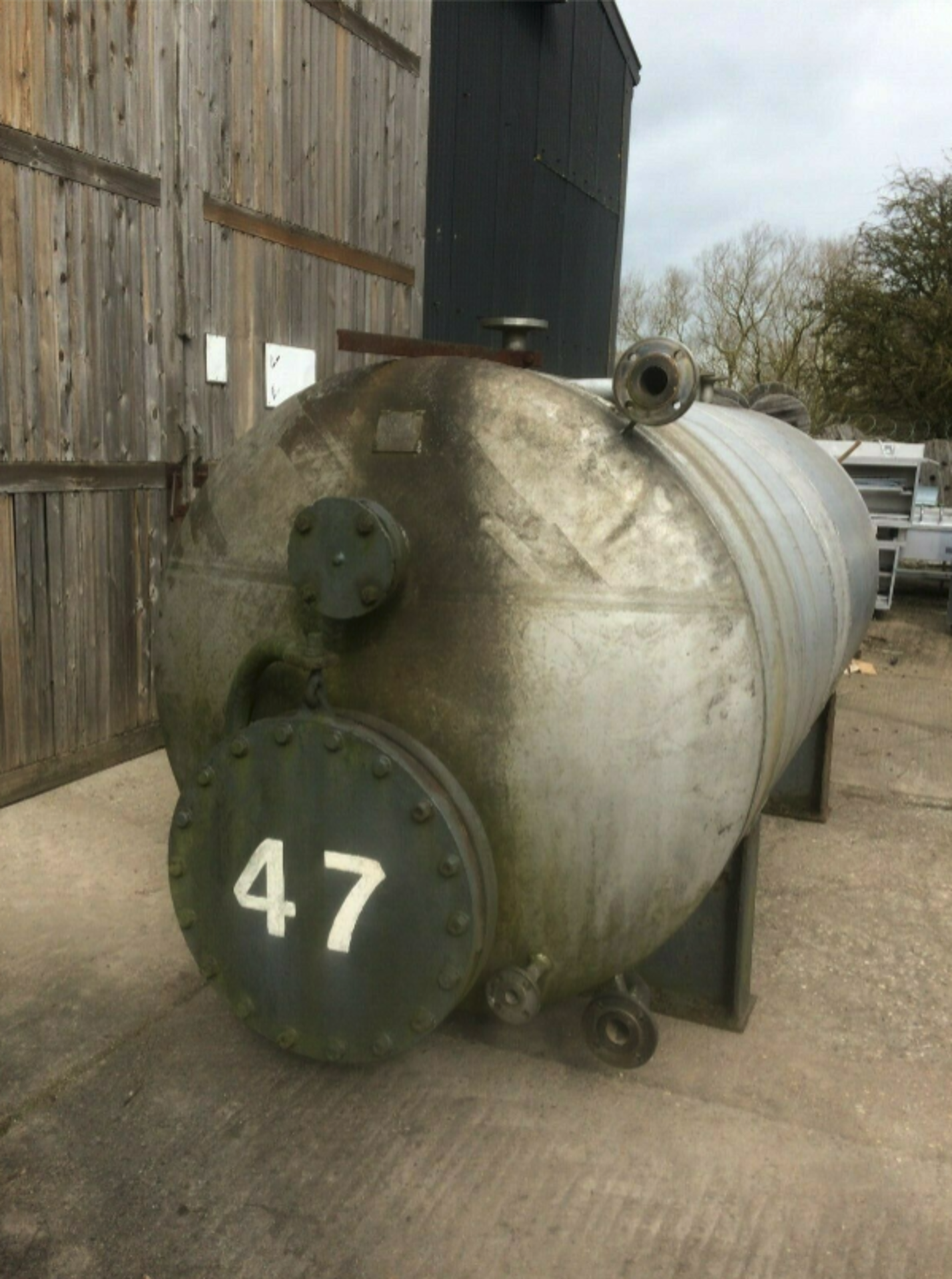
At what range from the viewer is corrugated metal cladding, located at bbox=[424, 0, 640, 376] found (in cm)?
795

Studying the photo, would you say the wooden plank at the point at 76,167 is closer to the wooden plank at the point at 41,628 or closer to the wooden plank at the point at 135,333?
the wooden plank at the point at 135,333

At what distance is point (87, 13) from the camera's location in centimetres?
423

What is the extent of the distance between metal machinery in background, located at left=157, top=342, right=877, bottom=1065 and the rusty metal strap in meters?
0.18

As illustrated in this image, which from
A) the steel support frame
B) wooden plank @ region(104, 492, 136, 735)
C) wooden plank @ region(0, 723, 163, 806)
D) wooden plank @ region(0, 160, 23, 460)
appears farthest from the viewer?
wooden plank @ region(104, 492, 136, 735)

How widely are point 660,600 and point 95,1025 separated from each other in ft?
6.08

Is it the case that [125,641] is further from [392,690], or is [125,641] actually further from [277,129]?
[392,690]

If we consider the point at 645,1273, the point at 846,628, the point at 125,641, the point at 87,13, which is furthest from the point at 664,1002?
the point at 87,13

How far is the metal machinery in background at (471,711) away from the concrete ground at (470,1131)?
0.38 m

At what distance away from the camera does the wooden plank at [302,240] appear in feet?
16.4

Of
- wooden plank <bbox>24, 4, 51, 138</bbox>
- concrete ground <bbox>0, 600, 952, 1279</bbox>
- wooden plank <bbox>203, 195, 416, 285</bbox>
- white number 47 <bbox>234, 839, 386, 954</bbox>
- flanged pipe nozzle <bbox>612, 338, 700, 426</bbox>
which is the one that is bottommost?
concrete ground <bbox>0, 600, 952, 1279</bbox>

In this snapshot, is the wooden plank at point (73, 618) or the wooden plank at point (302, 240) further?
the wooden plank at point (302, 240)

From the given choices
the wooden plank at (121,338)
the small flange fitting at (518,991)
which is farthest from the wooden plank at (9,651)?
the small flange fitting at (518,991)

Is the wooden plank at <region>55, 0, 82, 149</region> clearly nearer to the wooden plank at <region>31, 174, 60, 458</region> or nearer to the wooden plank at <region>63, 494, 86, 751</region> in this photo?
the wooden plank at <region>31, 174, 60, 458</region>

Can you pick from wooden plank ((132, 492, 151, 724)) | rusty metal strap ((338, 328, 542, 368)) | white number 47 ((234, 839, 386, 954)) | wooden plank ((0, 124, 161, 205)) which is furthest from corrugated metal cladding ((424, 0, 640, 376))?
white number 47 ((234, 839, 386, 954))
